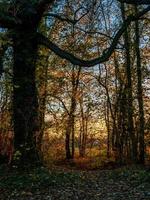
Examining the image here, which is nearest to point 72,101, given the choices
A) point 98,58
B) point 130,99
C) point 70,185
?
point 130,99

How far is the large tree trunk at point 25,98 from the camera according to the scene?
56.6 feet

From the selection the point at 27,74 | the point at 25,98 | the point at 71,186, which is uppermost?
the point at 27,74

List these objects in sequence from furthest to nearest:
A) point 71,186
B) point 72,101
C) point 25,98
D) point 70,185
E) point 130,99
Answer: point 72,101, point 130,99, point 25,98, point 70,185, point 71,186

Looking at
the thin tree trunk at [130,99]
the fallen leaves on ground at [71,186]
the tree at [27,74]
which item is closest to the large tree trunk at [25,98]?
the tree at [27,74]

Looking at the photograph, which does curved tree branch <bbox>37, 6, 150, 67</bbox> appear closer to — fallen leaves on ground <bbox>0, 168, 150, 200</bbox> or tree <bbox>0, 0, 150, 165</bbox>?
tree <bbox>0, 0, 150, 165</bbox>

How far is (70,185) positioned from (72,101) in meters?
21.3

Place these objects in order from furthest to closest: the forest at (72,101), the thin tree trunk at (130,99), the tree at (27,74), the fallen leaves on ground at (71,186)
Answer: the thin tree trunk at (130,99) < the tree at (27,74) < the forest at (72,101) < the fallen leaves on ground at (71,186)

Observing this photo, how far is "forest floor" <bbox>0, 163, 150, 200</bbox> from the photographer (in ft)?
42.1

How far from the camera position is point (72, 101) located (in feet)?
116

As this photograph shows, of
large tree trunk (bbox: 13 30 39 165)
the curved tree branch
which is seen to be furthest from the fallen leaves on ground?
the curved tree branch

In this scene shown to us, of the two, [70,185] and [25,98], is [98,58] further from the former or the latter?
[70,185]

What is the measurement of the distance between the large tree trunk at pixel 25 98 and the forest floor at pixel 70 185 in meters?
1.17

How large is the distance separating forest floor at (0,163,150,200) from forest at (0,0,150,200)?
3cm

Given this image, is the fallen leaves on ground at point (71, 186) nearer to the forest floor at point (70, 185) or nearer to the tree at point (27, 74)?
the forest floor at point (70, 185)
